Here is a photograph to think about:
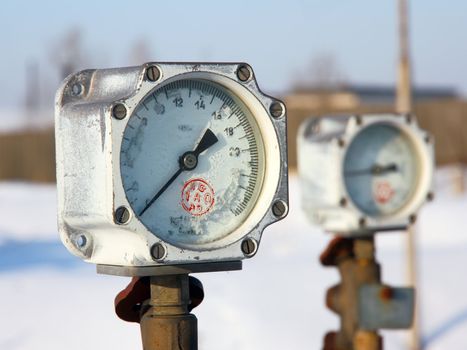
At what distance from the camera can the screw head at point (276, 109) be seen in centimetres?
360

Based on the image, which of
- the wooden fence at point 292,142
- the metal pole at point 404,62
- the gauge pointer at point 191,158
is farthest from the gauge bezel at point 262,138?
the wooden fence at point 292,142

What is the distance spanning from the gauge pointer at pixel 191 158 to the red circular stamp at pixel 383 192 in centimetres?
218

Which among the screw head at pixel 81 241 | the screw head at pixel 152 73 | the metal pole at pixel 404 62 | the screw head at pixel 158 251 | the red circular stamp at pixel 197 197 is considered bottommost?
the screw head at pixel 158 251

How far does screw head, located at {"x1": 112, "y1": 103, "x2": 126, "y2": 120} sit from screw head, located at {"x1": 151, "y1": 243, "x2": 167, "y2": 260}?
0.35 metres

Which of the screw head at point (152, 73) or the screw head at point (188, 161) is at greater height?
the screw head at point (152, 73)

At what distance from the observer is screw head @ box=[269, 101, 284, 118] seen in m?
3.60

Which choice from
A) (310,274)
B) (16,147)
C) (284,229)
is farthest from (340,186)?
(16,147)

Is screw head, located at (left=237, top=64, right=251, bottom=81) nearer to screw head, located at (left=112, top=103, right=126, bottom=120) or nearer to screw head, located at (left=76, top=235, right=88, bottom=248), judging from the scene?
screw head, located at (left=112, top=103, right=126, bottom=120)

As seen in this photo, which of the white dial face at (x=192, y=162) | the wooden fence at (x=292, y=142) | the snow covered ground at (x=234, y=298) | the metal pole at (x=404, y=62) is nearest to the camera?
the white dial face at (x=192, y=162)

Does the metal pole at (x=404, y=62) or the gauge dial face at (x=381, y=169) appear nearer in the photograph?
the gauge dial face at (x=381, y=169)

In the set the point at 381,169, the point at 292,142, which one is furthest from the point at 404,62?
the point at 292,142

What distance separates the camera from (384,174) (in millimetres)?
5668

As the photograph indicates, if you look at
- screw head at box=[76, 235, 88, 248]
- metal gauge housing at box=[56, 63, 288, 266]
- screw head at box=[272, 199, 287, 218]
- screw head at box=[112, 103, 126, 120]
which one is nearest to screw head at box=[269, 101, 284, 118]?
metal gauge housing at box=[56, 63, 288, 266]

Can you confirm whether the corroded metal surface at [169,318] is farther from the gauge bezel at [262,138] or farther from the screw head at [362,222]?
the screw head at [362,222]
